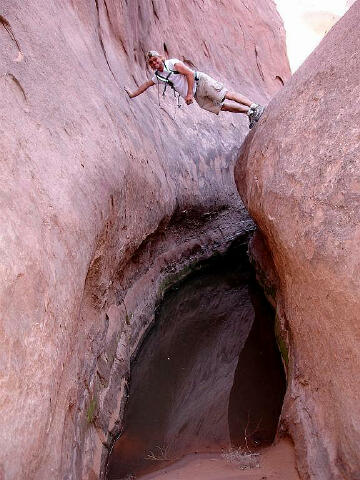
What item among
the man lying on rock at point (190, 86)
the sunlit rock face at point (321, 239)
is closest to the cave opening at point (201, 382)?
the sunlit rock face at point (321, 239)

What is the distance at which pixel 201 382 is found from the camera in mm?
5199

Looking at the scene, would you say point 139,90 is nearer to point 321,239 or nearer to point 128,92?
point 128,92

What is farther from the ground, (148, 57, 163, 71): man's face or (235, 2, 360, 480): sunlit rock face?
Answer: (148, 57, 163, 71): man's face

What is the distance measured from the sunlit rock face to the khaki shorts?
6.96ft

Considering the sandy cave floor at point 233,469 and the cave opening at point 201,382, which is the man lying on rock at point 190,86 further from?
the sandy cave floor at point 233,469

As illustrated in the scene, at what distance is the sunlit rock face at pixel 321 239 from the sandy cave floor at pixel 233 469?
114mm

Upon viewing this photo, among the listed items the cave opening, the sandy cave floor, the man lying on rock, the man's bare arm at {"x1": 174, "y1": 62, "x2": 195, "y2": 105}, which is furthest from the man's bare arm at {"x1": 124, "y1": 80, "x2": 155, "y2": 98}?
the sandy cave floor

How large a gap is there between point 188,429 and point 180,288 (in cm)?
302

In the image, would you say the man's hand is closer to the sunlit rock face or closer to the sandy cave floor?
the sunlit rock face

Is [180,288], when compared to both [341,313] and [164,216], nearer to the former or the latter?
[164,216]

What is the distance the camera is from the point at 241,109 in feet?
22.8

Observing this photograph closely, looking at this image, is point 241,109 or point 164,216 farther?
point 241,109

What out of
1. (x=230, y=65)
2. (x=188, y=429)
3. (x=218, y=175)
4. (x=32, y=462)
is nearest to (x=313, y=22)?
(x=230, y=65)

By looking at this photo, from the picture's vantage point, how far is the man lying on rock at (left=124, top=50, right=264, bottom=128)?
630 cm
